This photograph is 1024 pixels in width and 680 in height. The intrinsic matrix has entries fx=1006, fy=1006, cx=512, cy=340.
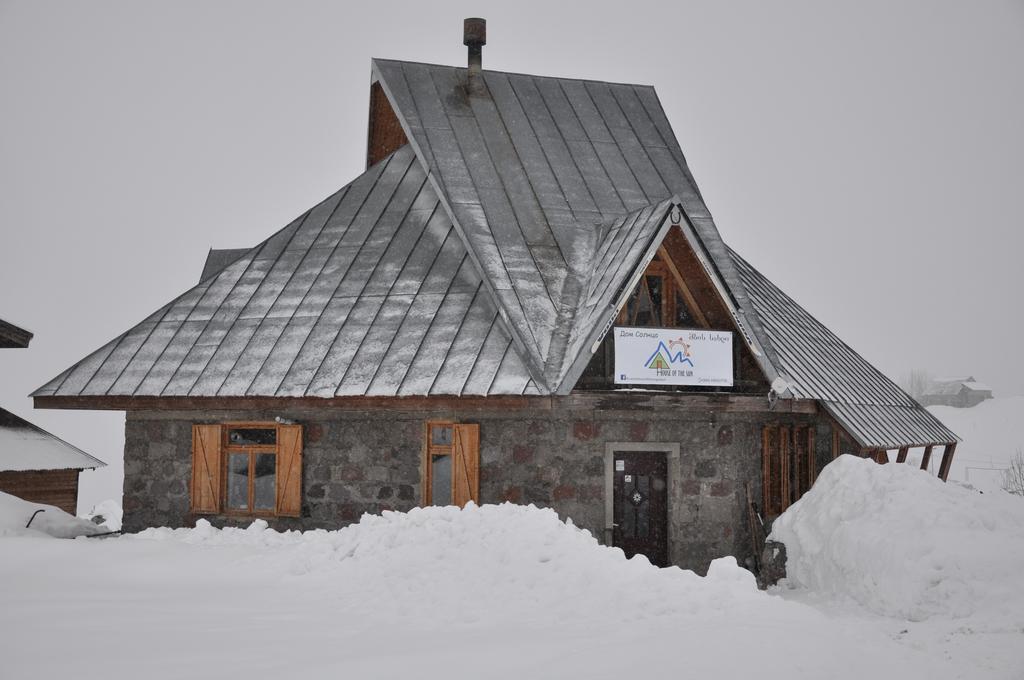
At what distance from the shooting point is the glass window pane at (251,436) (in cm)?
1502

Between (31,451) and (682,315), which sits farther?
(31,451)

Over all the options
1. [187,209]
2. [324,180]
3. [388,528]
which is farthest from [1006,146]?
[388,528]

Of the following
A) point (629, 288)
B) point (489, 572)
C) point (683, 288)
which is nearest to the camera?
point (489, 572)

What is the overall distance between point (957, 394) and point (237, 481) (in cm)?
8281

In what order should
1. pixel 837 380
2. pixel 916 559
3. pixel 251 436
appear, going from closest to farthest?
pixel 916 559 < pixel 251 436 < pixel 837 380

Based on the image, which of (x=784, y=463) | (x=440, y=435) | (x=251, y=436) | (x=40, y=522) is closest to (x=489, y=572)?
(x=440, y=435)

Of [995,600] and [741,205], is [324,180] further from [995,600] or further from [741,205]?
[995,600]

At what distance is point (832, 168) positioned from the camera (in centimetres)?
17988

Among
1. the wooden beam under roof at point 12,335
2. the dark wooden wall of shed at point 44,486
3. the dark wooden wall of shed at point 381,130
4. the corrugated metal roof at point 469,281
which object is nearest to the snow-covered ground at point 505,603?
the corrugated metal roof at point 469,281

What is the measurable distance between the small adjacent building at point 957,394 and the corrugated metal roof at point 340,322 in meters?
76.2

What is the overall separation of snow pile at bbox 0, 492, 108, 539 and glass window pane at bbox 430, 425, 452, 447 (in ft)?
16.2

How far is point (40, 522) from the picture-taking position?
44.7 feet

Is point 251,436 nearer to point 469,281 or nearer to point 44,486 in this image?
point 469,281

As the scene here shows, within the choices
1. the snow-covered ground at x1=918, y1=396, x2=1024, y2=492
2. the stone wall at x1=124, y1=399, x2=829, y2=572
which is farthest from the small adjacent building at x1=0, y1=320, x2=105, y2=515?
the snow-covered ground at x1=918, y1=396, x2=1024, y2=492
